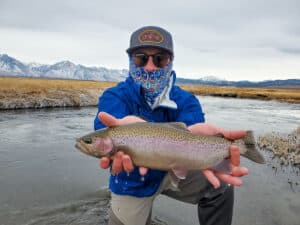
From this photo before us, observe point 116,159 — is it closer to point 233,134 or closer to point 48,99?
point 233,134

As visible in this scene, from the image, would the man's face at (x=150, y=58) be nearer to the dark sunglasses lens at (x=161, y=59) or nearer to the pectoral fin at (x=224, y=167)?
the dark sunglasses lens at (x=161, y=59)

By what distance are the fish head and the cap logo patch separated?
138cm

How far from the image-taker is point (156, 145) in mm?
2998

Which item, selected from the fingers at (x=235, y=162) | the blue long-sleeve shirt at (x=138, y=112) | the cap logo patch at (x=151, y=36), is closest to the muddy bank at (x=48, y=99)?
the blue long-sleeve shirt at (x=138, y=112)

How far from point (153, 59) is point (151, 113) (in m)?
0.67

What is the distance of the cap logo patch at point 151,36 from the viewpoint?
3.90 metres

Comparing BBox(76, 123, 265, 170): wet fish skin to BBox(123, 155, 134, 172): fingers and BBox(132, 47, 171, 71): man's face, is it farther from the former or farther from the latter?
BBox(132, 47, 171, 71): man's face

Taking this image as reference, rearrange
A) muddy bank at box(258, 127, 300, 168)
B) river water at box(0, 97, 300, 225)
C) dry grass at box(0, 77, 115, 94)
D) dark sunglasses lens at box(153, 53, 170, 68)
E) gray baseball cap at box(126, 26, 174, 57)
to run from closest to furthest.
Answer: gray baseball cap at box(126, 26, 174, 57), dark sunglasses lens at box(153, 53, 170, 68), river water at box(0, 97, 300, 225), muddy bank at box(258, 127, 300, 168), dry grass at box(0, 77, 115, 94)

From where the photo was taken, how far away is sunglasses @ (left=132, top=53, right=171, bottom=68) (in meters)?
3.98

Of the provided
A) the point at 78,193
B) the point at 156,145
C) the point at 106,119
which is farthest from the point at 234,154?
the point at 78,193

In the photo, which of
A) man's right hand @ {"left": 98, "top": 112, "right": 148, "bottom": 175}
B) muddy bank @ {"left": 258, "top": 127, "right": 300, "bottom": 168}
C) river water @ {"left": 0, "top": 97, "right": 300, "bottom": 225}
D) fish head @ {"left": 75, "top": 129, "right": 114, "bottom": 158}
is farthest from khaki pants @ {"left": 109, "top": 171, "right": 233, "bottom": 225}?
muddy bank @ {"left": 258, "top": 127, "right": 300, "bottom": 168}

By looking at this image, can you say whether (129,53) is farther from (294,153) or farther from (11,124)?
(11,124)

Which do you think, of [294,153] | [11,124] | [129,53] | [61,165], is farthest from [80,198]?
[11,124]

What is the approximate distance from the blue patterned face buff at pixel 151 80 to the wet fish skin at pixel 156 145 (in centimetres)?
94
